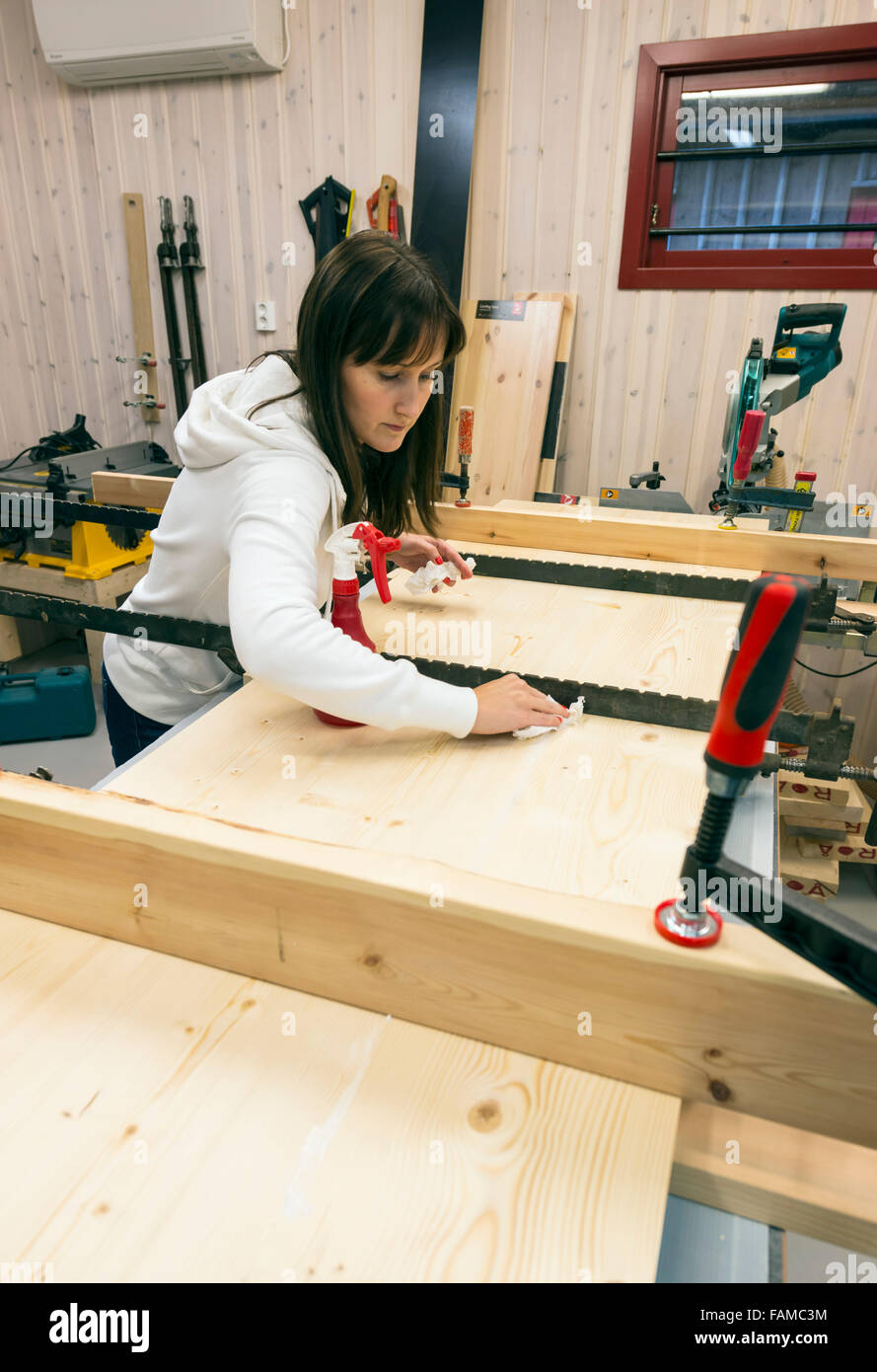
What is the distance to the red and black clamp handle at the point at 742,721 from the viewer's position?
47cm

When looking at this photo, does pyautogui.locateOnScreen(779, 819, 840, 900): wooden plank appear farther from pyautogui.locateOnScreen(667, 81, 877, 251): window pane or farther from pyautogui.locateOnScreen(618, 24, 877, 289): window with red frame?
pyautogui.locateOnScreen(667, 81, 877, 251): window pane

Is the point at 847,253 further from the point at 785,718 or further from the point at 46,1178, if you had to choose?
the point at 46,1178

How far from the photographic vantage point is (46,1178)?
0.55 meters

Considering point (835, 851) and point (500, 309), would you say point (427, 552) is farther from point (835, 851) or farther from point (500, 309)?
point (500, 309)

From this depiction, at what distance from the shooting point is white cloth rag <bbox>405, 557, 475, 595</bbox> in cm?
149

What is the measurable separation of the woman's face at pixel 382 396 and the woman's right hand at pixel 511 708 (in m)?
0.42

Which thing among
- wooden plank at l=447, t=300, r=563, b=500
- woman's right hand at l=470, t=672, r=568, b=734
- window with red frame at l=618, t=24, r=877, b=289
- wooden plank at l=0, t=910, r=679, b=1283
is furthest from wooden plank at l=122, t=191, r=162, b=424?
wooden plank at l=0, t=910, r=679, b=1283

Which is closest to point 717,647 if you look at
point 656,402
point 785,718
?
point 785,718

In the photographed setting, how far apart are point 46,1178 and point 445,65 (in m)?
3.36

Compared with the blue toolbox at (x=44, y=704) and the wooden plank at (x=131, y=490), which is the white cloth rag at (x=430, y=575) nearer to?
the wooden plank at (x=131, y=490)

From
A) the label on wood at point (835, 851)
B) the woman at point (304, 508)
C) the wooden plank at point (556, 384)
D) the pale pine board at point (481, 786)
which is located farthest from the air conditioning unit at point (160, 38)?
the label on wood at point (835, 851)

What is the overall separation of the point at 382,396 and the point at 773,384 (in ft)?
3.32

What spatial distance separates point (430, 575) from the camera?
1.49 m

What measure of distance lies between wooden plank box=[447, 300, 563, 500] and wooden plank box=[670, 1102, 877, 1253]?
8.67ft
